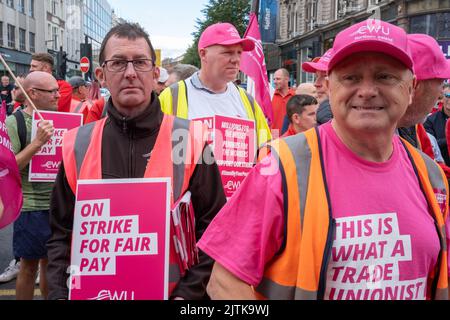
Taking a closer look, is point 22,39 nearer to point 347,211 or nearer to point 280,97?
point 280,97

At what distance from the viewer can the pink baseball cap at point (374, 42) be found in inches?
66.9

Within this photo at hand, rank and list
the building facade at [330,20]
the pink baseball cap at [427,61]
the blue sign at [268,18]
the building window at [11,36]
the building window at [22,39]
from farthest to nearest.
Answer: the building window at [22,39], the building window at [11,36], the building facade at [330,20], the blue sign at [268,18], the pink baseball cap at [427,61]

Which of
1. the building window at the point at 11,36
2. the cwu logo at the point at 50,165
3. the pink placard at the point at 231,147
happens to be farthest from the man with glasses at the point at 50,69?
the building window at the point at 11,36

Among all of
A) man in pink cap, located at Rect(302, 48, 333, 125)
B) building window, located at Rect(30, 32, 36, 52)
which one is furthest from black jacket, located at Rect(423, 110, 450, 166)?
building window, located at Rect(30, 32, 36, 52)

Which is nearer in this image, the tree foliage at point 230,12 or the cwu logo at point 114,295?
the cwu logo at point 114,295

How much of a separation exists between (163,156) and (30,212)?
7.35ft

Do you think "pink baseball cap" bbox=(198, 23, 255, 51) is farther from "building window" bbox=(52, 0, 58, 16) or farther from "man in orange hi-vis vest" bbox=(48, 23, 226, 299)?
"building window" bbox=(52, 0, 58, 16)

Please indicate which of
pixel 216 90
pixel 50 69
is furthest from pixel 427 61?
pixel 50 69

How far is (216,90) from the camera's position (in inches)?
151

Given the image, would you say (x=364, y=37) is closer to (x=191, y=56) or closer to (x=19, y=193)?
(x=19, y=193)

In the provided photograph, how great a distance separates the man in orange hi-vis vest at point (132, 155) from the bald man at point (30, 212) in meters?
1.55

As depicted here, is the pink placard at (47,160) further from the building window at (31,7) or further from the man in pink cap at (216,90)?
the building window at (31,7)
